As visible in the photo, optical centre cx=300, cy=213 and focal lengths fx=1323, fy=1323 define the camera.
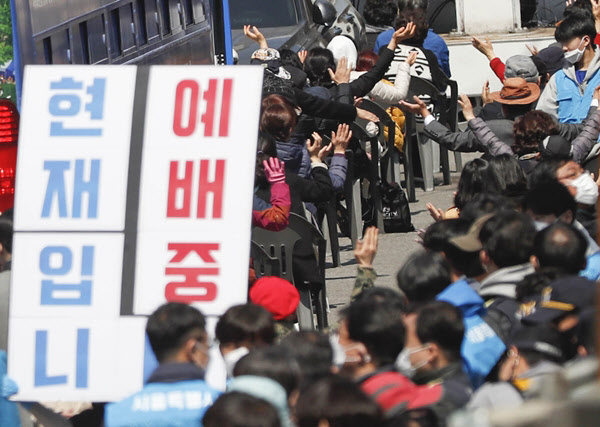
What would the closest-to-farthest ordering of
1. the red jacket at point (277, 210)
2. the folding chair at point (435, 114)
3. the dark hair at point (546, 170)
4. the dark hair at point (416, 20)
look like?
the dark hair at point (546, 170) → the red jacket at point (277, 210) → the dark hair at point (416, 20) → the folding chair at point (435, 114)

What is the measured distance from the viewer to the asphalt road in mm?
9375

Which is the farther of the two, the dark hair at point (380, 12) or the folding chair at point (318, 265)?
the dark hair at point (380, 12)

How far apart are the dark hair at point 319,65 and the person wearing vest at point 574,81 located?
2.51m

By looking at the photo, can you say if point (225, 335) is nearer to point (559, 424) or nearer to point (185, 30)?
point (559, 424)

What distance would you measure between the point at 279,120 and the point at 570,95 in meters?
2.01

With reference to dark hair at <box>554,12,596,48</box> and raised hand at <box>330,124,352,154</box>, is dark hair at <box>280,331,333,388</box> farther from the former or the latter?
dark hair at <box>554,12,596,48</box>

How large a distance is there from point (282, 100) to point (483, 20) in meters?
11.4

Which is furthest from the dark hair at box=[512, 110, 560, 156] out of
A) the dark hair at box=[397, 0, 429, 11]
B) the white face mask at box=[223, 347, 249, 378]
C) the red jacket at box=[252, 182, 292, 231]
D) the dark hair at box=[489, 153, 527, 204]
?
the dark hair at box=[397, 0, 429, 11]

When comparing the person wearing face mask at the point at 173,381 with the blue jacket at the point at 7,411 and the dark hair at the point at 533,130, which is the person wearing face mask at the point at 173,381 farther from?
the dark hair at the point at 533,130

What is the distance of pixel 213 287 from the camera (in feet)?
16.6

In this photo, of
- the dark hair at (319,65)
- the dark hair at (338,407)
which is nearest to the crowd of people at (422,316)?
the dark hair at (338,407)

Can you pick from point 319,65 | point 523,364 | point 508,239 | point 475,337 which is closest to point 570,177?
point 508,239

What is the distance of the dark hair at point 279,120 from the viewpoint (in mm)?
7445

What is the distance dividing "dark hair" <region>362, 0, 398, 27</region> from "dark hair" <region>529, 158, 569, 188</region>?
12229 millimetres
